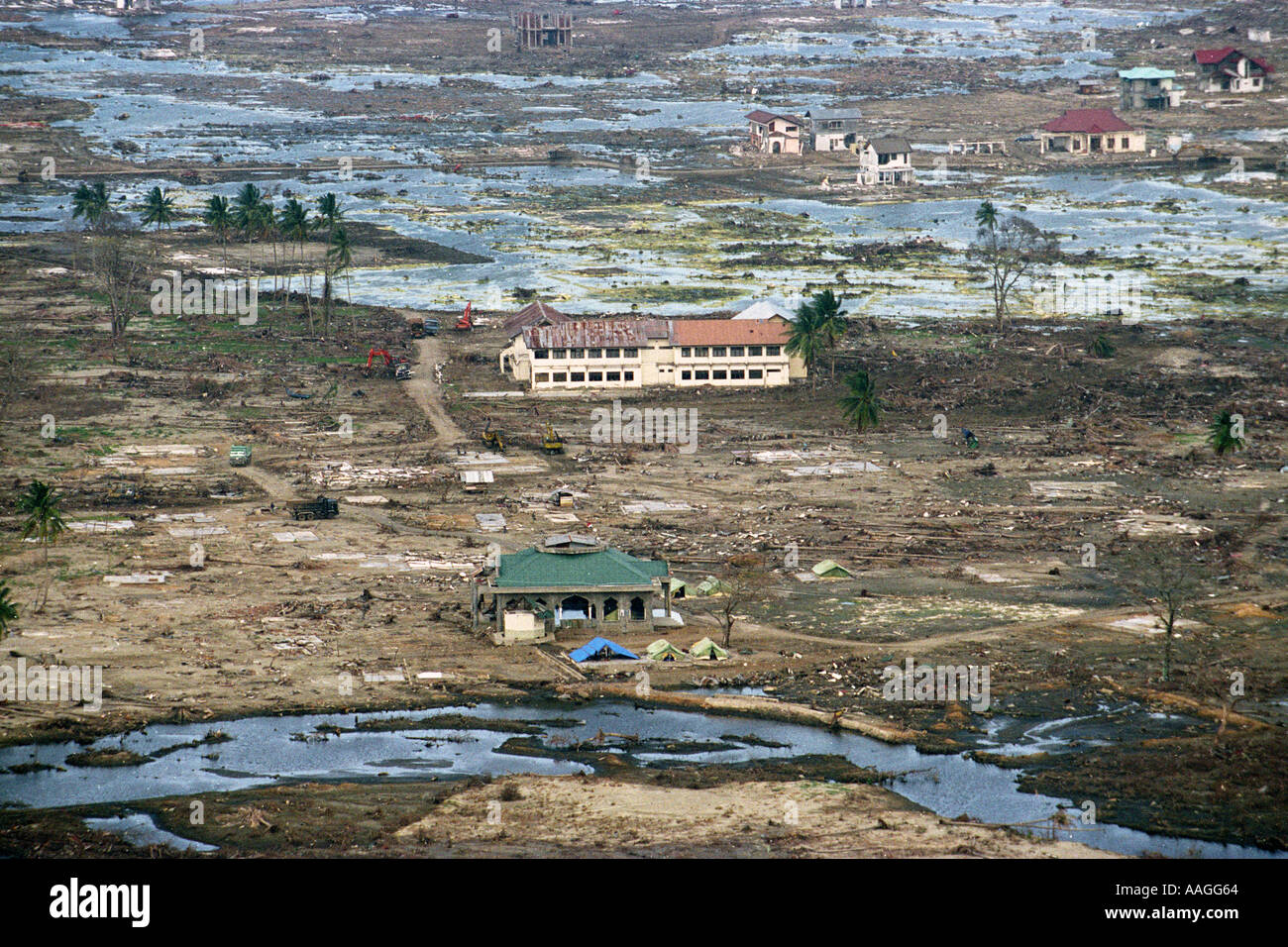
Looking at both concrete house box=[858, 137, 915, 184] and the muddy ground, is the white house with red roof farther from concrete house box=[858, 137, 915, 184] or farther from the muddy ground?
the muddy ground

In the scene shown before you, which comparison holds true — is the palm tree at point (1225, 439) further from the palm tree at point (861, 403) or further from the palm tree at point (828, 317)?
the palm tree at point (828, 317)

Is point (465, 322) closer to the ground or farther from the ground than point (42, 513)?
farther from the ground

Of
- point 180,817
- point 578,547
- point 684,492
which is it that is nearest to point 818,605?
point 578,547

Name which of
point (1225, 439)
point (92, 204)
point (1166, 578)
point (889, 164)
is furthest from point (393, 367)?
point (889, 164)

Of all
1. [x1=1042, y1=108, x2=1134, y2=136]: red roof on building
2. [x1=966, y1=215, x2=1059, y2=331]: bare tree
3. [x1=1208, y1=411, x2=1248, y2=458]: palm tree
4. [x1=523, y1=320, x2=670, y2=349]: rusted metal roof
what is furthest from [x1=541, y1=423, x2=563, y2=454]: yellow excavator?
[x1=1042, y1=108, x2=1134, y2=136]: red roof on building

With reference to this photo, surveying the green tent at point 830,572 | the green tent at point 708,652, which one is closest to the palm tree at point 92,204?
the green tent at point 830,572

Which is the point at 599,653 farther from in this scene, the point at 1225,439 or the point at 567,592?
the point at 1225,439
